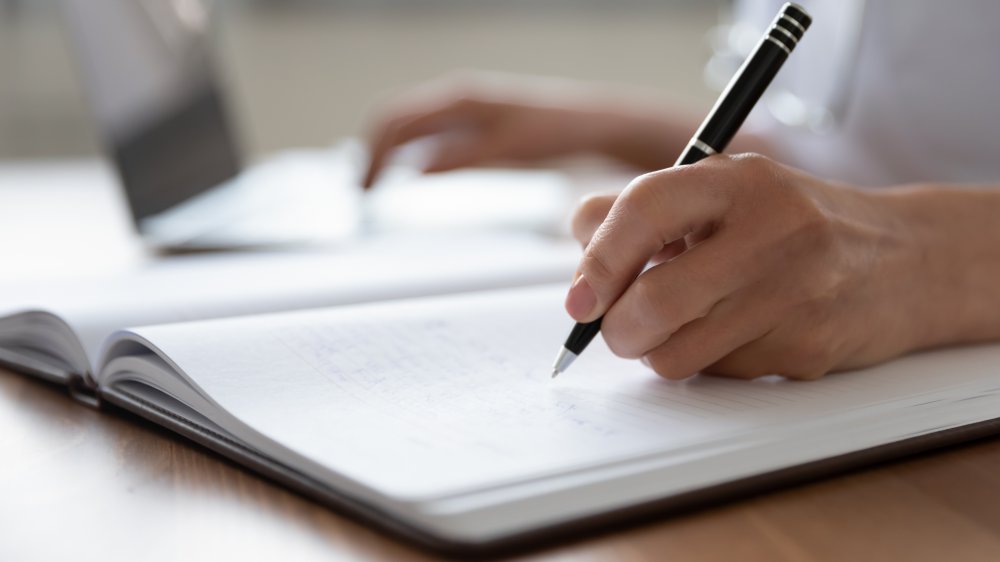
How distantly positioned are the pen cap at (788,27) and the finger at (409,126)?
717 mm

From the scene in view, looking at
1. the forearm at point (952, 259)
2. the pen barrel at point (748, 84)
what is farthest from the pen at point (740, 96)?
the forearm at point (952, 259)

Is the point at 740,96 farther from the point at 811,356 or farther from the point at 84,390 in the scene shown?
the point at 84,390

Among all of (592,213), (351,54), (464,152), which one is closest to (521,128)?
(464,152)

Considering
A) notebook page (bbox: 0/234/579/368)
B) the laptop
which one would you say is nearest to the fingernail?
notebook page (bbox: 0/234/579/368)

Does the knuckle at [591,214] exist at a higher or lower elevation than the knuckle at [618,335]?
higher

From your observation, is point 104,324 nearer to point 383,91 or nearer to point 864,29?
point 864,29

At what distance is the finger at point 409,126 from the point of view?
3.73 feet

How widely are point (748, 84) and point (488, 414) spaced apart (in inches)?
8.2

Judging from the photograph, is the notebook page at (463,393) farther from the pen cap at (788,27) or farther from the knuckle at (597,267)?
the pen cap at (788,27)

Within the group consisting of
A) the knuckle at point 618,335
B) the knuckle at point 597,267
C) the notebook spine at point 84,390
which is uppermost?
the knuckle at point 597,267

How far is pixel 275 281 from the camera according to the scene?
67 centimetres

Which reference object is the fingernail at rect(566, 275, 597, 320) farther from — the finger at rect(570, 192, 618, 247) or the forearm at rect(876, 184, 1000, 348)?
the forearm at rect(876, 184, 1000, 348)

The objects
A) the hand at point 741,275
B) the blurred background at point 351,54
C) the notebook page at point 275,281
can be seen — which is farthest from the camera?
the blurred background at point 351,54

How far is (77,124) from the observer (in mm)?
2219
